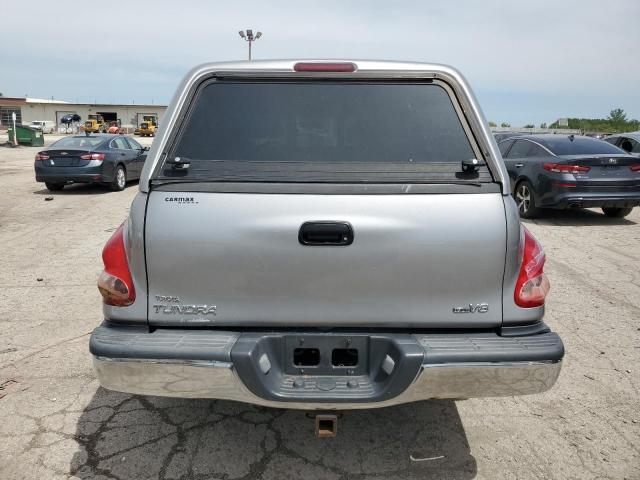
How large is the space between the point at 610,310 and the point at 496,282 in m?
3.44

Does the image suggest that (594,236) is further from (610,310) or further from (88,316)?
(88,316)

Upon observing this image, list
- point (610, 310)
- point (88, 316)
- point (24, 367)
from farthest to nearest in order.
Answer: point (610, 310), point (88, 316), point (24, 367)

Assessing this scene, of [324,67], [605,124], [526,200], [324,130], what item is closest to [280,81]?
[324,67]

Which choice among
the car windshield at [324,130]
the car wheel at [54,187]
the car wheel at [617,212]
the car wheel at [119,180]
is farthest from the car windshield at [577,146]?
the car wheel at [54,187]

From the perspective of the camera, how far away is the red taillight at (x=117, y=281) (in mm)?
2314

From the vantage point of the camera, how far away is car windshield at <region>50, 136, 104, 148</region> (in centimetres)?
1288

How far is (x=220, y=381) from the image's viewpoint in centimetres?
217

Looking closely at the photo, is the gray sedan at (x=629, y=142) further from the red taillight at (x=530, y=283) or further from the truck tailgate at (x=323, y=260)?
the truck tailgate at (x=323, y=260)

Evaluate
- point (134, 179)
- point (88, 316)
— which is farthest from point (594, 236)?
point (134, 179)

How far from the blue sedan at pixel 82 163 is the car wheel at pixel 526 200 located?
29.6ft

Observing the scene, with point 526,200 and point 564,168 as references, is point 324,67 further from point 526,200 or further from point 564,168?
point 526,200

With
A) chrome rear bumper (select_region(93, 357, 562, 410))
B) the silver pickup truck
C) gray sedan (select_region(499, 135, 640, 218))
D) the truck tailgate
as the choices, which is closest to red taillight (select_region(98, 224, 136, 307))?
the silver pickup truck

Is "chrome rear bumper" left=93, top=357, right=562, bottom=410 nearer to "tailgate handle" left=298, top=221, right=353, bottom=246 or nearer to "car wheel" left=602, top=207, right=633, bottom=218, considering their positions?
"tailgate handle" left=298, top=221, right=353, bottom=246

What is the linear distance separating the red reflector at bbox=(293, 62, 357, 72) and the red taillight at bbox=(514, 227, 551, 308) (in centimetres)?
128
